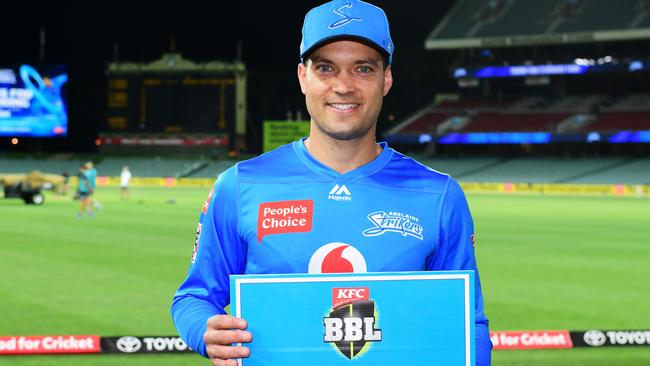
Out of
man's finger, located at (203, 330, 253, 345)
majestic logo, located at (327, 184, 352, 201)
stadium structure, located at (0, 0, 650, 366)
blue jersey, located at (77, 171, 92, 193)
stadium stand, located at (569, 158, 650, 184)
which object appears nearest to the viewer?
man's finger, located at (203, 330, 253, 345)

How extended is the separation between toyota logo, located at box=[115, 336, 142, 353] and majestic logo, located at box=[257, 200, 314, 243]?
6.01 meters

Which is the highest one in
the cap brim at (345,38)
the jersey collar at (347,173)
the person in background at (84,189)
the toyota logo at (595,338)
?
the cap brim at (345,38)

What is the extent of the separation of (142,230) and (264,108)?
3067 inches

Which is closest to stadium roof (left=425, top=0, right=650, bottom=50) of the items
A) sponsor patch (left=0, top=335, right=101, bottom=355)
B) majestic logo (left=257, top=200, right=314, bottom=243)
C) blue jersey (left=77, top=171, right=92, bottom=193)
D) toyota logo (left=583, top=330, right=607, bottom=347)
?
blue jersey (left=77, top=171, right=92, bottom=193)

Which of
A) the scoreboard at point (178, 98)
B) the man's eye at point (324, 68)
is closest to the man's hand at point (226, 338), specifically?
the man's eye at point (324, 68)

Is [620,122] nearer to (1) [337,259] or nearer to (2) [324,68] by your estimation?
(2) [324,68]

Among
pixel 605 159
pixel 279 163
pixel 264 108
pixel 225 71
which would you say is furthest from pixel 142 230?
pixel 264 108

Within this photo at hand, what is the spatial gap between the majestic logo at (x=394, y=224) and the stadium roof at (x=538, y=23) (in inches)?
2796

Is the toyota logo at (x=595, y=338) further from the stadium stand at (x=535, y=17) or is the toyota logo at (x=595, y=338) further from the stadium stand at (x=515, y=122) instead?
the stadium stand at (x=515, y=122)

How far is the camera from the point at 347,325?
2.75 m

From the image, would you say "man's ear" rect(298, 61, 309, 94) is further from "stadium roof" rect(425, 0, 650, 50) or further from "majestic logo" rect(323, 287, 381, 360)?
"stadium roof" rect(425, 0, 650, 50)

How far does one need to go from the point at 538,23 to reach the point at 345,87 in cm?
7634

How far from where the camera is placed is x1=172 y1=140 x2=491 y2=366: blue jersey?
10.2 feet

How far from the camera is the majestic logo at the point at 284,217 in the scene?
3141 mm
